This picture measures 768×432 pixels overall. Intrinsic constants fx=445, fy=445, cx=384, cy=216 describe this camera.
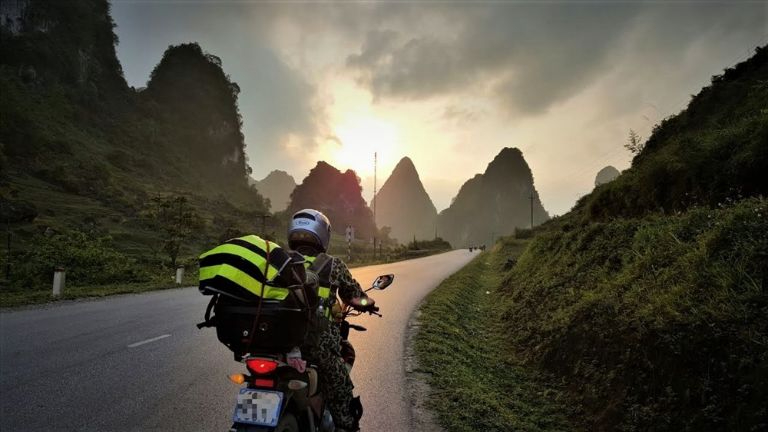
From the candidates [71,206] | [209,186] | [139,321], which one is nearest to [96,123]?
[209,186]

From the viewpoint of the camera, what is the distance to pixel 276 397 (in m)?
2.72

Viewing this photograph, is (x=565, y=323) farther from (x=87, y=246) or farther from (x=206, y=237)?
(x=206, y=237)

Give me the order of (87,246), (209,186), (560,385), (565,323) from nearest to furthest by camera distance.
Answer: (560,385) < (565,323) < (87,246) < (209,186)

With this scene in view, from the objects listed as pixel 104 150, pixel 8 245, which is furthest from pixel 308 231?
pixel 104 150

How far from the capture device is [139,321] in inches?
384

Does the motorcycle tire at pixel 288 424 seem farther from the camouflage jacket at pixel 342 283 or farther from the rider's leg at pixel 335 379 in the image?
the camouflage jacket at pixel 342 283

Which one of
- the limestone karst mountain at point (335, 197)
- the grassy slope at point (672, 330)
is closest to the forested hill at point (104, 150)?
the grassy slope at point (672, 330)

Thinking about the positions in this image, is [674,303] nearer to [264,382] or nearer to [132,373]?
[264,382]

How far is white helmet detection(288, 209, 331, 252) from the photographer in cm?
353

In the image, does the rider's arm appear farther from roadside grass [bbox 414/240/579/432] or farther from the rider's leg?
roadside grass [bbox 414/240/579/432]

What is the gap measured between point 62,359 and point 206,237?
1509 inches

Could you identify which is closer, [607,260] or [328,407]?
[328,407]

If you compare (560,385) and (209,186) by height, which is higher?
(209,186)

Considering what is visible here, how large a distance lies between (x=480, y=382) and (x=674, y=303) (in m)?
2.69
